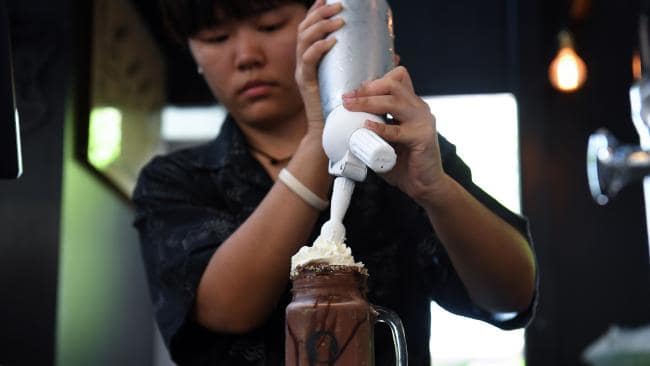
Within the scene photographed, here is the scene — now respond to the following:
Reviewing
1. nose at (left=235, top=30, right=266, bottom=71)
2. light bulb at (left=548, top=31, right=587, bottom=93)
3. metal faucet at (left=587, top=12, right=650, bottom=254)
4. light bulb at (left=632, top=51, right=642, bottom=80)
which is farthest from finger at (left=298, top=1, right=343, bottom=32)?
light bulb at (left=548, top=31, right=587, bottom=93)

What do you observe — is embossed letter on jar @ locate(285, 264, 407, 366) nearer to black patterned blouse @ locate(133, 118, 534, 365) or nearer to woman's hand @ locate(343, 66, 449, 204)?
woman's hand @ locate(343, 66, 449, 204)

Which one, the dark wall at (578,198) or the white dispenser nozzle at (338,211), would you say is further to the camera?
the dark wall at (578,198)

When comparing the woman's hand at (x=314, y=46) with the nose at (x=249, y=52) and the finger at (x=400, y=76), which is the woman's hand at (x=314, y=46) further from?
the nose at (x=249, y=52)

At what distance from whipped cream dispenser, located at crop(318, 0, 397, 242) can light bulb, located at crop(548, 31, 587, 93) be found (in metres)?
3.02

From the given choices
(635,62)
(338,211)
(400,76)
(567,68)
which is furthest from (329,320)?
(567,68)

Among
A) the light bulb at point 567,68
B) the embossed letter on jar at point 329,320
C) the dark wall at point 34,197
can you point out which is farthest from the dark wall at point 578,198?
the embossed letter on jar at point 329,320

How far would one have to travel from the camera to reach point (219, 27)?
3.61 ft

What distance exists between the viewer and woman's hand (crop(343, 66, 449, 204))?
0.74 metres

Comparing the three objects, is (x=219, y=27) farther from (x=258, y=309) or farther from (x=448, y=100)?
(x=448, y=100)

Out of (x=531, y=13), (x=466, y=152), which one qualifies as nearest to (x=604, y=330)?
(x=466, y=152)

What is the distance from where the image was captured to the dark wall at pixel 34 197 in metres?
2.61

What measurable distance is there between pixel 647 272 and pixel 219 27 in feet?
9.62

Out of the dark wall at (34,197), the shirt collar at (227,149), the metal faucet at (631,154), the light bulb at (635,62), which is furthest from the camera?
the light bulb at (635,62)

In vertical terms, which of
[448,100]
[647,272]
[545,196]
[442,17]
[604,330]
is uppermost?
[442,17]
